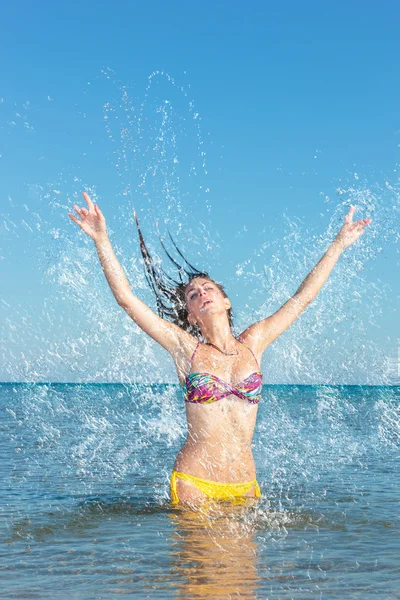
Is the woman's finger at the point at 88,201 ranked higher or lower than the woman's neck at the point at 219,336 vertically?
higher

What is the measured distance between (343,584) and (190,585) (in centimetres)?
98

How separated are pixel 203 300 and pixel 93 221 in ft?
4.06

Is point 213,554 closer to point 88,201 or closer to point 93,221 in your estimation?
point 93,221

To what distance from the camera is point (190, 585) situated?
4.52 m

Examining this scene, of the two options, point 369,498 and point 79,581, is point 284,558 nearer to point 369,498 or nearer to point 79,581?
point 79,581

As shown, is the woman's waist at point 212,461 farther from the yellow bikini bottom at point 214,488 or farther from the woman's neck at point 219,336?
the woman's neck at point 219,336

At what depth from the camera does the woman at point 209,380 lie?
630cm

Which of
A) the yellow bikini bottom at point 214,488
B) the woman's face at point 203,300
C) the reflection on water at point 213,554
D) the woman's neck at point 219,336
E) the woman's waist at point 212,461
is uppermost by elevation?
the woman's face at point 203,300

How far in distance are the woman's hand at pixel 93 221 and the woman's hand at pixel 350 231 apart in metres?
2.41

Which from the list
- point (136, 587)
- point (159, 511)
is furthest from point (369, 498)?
point (136, 587)

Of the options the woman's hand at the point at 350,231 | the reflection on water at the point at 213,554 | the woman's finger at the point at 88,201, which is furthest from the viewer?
the woman's hand at the point at 350,231

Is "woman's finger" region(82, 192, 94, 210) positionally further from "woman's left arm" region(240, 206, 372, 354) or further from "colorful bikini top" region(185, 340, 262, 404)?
"woman's left arm" region(240, 206, 372, 354)

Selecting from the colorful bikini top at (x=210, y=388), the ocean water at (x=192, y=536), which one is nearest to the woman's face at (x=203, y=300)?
the colorful bikini top at (x=210, y=388)

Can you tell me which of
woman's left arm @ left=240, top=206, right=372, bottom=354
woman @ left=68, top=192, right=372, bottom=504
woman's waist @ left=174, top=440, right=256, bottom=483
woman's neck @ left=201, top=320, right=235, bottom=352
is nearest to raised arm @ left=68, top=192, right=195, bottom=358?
woman @ left=68, top=192, right=372, bottom=504
